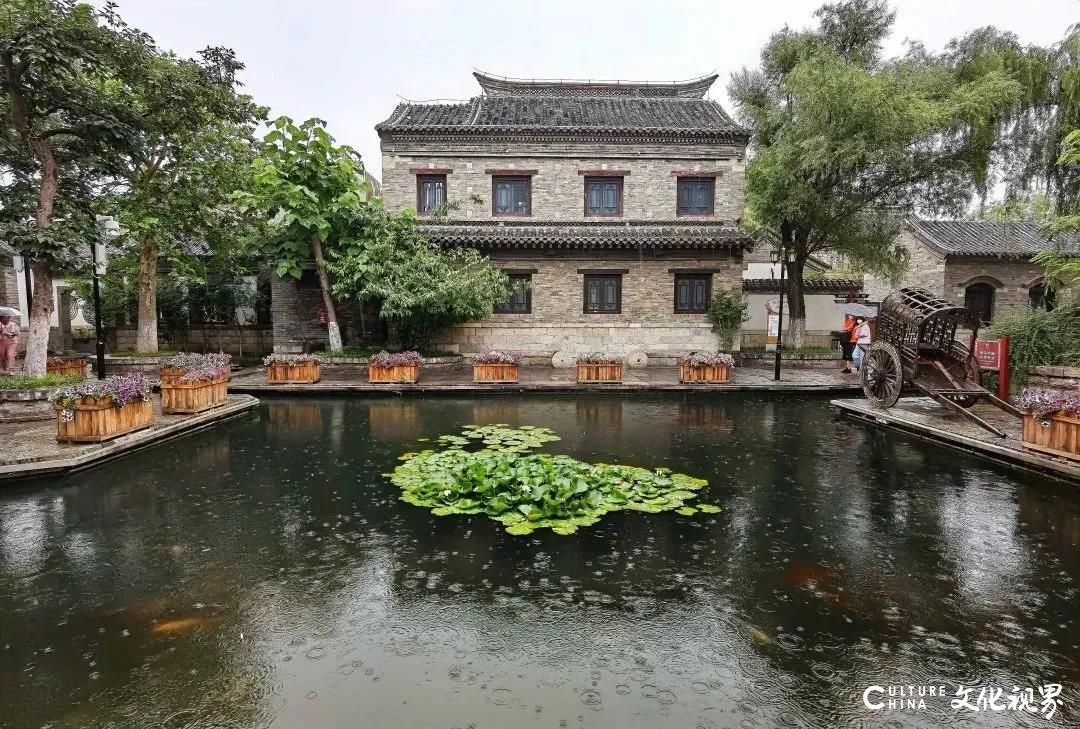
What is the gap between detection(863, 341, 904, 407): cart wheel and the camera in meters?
10.6

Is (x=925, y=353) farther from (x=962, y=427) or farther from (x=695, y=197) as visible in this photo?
(x=695, y=197)

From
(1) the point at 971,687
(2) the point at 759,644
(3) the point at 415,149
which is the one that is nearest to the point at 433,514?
(2) the point at 759,644

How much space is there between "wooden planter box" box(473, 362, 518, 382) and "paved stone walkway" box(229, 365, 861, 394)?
0.28 m

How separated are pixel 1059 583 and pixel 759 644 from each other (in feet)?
9.39

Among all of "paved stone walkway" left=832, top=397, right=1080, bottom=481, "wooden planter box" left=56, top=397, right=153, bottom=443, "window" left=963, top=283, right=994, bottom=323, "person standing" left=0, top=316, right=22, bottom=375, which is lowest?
"paved stone walkway" left=832, top=397, right=1080, bottom=481

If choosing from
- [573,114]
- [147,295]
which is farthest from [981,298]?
[147,295]

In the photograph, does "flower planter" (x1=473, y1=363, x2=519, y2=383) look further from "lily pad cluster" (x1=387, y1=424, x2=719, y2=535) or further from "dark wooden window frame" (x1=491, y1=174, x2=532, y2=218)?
"lily pad cluster" (x1=387, y1=424, x2=719, y2=535)

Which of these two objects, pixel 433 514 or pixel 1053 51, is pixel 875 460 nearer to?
pixel 433 514

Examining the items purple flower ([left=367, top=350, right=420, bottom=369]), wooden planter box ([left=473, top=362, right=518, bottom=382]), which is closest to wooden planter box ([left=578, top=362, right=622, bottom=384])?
wooden planter box ([left=473, top=362, right=518, bottom=382])

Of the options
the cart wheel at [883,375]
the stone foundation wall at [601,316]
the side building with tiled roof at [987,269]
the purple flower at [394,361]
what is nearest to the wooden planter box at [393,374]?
the purple flower at [394,361]

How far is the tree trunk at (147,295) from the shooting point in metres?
15.6

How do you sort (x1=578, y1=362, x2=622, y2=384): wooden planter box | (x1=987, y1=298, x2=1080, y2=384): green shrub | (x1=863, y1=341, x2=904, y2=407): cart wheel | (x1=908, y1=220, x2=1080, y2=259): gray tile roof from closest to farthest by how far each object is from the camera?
1. (x1=863, y1=341, x2=904, y2=407): cart wheel
2. (x1=987, y1=298, x2=1080, y2=384): green shrub
3. (x1=578, y1=362, x2=622, y2=384): wooden planter box
4. (x1=908, y1=220, x2=1080, y2=259): gray tile roof

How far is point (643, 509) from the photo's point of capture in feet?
19.8

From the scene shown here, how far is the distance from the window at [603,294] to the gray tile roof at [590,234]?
1230 mm
